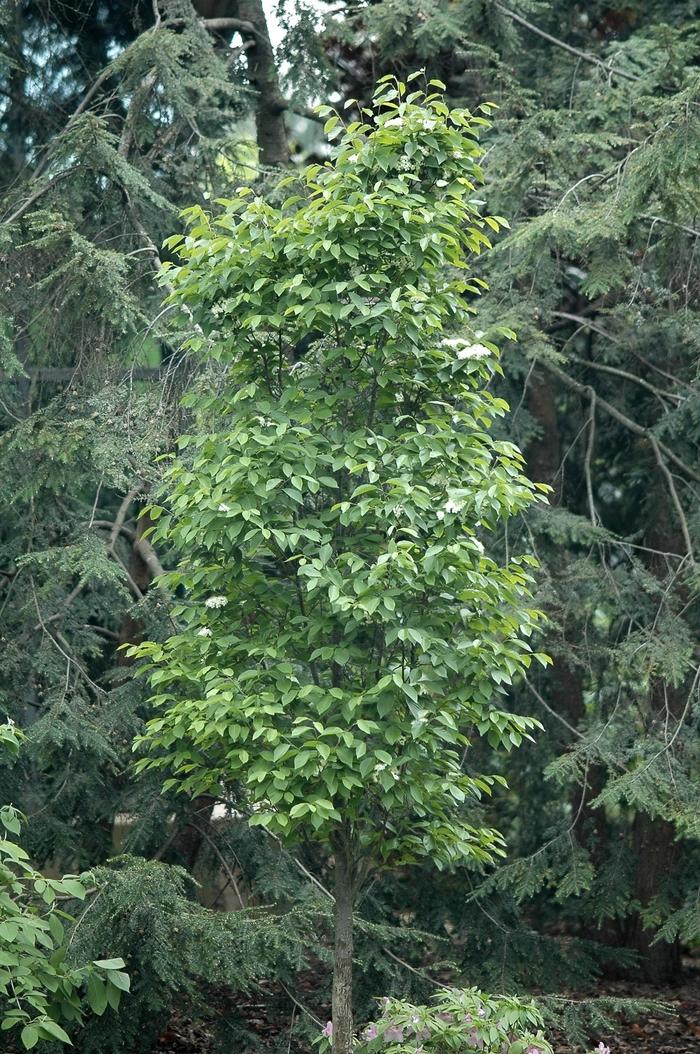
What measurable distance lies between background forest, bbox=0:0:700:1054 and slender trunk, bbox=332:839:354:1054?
40.8 inches

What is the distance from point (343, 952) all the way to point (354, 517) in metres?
1.66

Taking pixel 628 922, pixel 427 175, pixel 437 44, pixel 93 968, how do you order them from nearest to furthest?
1. pixel 93 968
2. pixel 427 175
3. pixel 437 44
4. pixel 628 922

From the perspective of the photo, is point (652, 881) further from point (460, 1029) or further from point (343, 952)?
point (460, 1029)

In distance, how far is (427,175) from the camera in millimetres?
4727

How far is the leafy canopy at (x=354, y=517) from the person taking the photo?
433 cm

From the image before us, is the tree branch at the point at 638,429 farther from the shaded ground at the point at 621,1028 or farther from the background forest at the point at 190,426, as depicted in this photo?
the shaded ground at the point at 621,1028

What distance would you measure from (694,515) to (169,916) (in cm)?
436

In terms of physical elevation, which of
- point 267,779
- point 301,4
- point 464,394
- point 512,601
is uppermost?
point 301,4

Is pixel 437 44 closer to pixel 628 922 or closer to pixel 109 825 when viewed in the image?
→ pixel 109 825

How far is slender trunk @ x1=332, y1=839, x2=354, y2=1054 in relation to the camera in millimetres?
4730

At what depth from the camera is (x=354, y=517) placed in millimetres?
4293

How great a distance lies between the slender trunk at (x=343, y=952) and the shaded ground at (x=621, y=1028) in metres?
2.08

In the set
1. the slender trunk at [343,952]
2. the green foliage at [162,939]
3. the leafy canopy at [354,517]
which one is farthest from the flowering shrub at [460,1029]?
the green foliage at [162,939]

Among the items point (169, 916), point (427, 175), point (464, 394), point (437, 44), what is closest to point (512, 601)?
point (464, 394)
